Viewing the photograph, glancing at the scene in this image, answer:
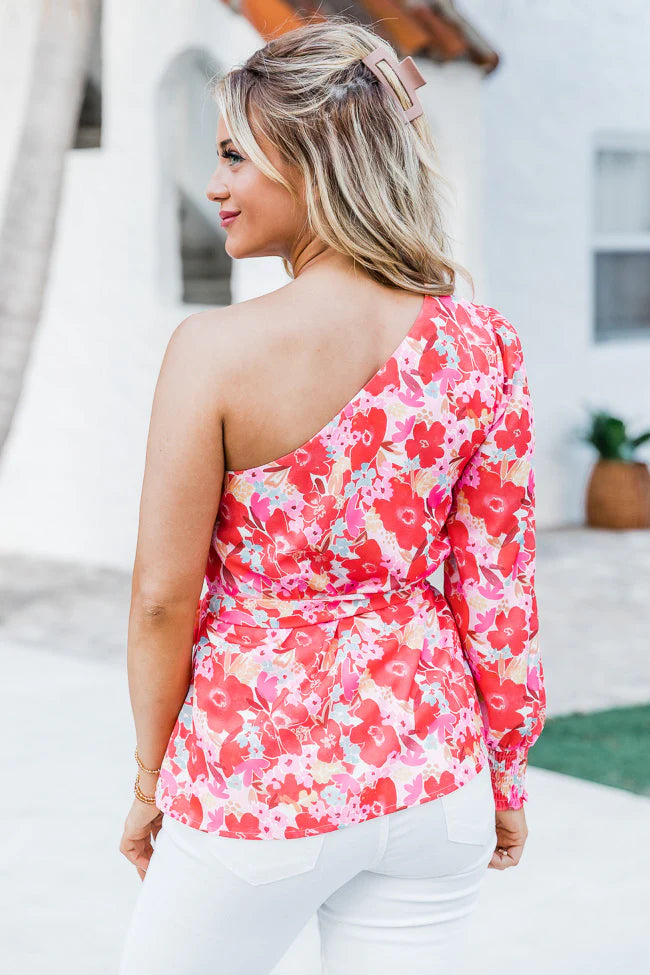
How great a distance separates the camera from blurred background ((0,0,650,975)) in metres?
3.81

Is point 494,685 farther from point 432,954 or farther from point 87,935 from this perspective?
point 87,935

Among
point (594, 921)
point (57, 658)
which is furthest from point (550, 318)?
point (594, 921)

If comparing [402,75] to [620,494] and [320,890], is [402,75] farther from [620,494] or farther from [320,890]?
[620,494]

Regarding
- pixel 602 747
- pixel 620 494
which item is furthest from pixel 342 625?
pixel 620 494

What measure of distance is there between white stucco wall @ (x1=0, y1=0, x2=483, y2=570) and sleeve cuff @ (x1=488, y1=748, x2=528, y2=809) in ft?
18.8

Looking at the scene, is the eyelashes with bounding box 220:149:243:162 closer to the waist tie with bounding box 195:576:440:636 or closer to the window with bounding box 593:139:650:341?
the waist tie with bounding box 195:576:440:636

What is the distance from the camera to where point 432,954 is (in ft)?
4.85

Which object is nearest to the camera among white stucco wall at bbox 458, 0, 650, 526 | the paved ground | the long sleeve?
the long sleeve

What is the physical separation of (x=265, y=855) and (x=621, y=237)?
8984 mm

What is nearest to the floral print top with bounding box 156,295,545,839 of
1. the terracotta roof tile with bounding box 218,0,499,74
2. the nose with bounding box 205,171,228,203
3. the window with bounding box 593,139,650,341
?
the nose with bounding box 205,171,228,203

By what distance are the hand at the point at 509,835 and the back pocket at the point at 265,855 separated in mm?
396

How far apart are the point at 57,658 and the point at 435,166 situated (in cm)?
451

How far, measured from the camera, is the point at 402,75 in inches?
55.2

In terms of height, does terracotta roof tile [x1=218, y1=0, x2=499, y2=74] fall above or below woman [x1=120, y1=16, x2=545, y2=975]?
above
